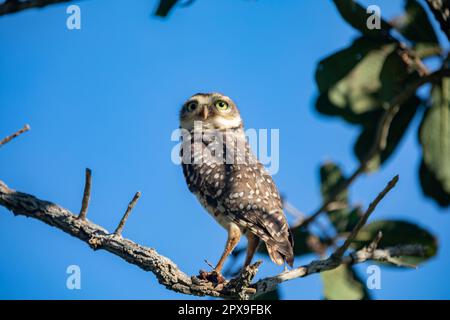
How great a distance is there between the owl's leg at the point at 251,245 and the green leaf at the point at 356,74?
1250mm

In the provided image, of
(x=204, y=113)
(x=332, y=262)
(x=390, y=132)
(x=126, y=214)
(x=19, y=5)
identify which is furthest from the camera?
(x=204, y=113)

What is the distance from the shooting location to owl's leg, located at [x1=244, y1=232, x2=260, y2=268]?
513cm

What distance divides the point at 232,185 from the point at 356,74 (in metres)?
1.30

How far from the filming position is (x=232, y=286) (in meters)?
4.23

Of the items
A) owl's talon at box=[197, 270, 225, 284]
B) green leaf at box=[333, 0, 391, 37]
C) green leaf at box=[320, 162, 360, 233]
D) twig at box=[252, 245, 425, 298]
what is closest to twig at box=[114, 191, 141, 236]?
owl's talon at box=[197, 270, 225, 284]

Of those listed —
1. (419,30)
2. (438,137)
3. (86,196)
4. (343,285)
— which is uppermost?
(419,30)

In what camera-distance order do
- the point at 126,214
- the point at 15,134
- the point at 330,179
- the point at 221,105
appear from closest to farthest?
the point at 15,134 < the point at 126,214 < the point at 330,179 < the point at 221,105

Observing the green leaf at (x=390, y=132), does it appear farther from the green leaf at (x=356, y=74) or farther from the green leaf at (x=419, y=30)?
the green leaf at (x=419, y=30)

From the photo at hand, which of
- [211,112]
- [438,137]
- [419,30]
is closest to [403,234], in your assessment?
[438,137]

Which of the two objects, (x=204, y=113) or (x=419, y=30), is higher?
(x=419, y=30)

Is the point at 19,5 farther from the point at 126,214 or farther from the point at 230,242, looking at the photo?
the point at 230,242

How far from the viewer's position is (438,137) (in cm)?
509

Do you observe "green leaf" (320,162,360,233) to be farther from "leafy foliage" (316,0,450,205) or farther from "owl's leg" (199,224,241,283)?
"owl's leg" (199,224,241,283)
